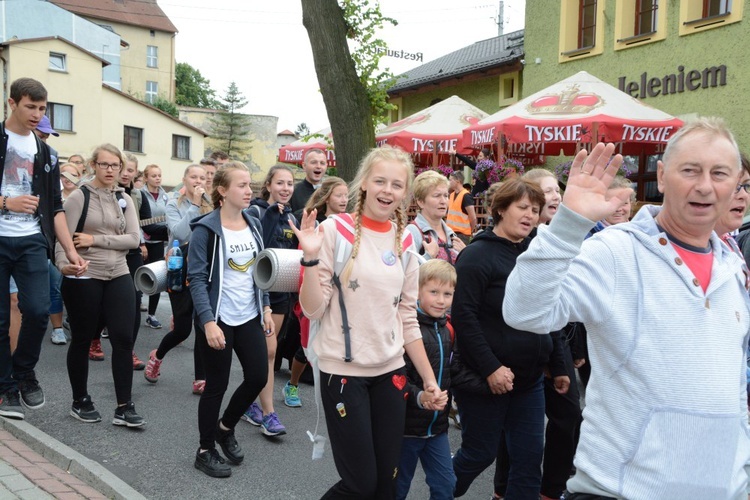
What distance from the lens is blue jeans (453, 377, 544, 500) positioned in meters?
3.95

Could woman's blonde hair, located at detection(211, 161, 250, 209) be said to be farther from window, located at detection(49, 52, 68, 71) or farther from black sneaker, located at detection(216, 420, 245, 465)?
window, located at detection(49, 52, 68, 71)

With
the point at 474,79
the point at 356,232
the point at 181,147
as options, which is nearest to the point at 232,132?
the point at 181,147

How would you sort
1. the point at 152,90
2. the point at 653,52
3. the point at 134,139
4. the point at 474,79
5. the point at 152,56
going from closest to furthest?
the point at 653,52, the point at 474,79, the point at 134,139, the point at 152,56, the point at 152,90

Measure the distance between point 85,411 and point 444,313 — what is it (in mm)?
2925

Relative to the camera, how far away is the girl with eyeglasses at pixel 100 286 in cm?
525

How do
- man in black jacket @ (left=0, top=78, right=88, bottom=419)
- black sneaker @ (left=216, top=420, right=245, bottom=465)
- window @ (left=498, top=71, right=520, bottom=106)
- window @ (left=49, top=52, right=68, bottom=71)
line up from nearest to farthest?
1. black sneaker @ (left=216, top=420, right=245, bottom=465)
2. man in black jacket @ (left=0, top=78, right=88, bottom=419)
3. window @ (left=498, top=71, right=520, bottom=106)
4. window @ (left=49, top=52, right=68, bottom=71)

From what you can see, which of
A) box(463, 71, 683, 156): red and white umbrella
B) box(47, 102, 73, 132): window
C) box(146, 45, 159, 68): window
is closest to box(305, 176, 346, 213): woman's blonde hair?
box(463, 71, 683, 156): red and white umbrella

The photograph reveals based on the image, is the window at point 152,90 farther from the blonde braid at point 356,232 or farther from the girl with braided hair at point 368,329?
the girl with braided hair at point 368,329

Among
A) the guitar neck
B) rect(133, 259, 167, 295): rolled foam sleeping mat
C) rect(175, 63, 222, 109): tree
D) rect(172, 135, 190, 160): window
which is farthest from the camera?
rect(175, 63, 222, 109): tree

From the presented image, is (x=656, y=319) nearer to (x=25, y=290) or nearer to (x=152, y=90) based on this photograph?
(x=25, y=290)

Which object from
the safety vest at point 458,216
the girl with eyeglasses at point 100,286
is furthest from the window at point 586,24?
the girl with eyeglasses at point 100,286

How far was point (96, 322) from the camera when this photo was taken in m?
5.30

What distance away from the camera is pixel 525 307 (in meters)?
2.12

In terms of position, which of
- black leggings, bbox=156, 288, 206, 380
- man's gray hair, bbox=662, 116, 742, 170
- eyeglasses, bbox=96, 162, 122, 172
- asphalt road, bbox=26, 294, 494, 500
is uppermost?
man's gray hair, bbox=662, 116, 742, 170
